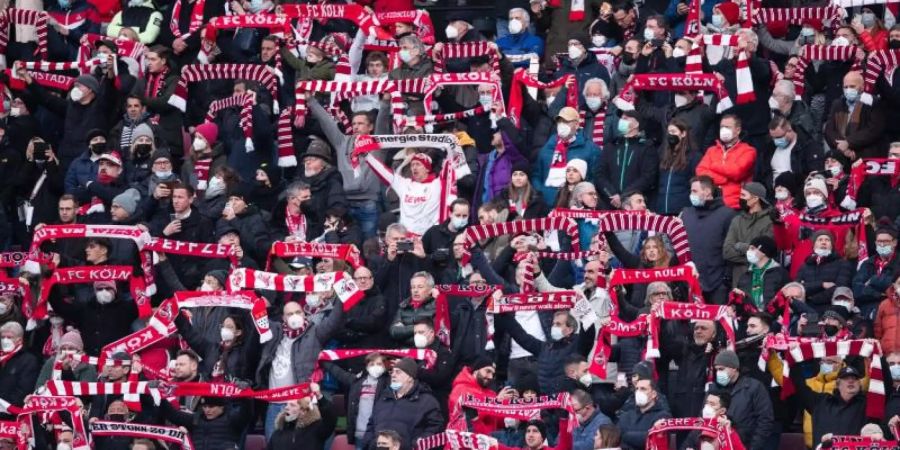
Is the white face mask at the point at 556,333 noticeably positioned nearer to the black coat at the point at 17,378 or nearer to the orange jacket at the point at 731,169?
the orange jacket at the point at 731,169

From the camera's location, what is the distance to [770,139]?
86.2 feet

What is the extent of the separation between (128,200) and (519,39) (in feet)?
16.2

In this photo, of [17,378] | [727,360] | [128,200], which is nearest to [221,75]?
[128,200]

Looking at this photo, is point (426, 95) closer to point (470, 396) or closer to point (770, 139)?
point (770, 139)

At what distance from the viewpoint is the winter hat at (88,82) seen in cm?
2794

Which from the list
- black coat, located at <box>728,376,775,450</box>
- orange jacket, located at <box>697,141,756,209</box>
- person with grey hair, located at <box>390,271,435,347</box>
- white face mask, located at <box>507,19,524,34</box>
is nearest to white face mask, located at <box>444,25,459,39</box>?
white face mask, located at <box>507,19,524,34</box>

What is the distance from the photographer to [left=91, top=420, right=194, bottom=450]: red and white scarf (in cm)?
2283

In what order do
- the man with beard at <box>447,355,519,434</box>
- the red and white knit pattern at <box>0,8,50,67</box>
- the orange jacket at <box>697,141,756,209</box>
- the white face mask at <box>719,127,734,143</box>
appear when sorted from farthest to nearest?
the red and white knit pattern at <box>0,8,50,67</box>, the white face mask at <box>719,127,734,143</box>, the orange jacket at <box>697,141,756,209</box>, the man with beard at <box>447,355,519,434</box>

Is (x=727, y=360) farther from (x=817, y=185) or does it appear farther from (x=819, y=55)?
(x=819, y=55)

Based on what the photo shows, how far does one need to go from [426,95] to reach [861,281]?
17.1 ft

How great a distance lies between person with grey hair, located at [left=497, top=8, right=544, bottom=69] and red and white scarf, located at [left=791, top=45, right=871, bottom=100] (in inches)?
118

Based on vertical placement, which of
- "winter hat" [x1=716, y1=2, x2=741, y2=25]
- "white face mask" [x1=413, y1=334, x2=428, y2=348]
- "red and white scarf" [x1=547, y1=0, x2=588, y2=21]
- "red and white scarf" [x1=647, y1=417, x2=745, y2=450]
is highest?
"red and white scarf" [x1=547, y1=0, x2=588, y2=21]

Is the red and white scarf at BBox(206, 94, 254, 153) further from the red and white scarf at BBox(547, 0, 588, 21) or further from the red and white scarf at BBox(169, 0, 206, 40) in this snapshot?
the red and white scarf at BBox(547, 0, 588, 21)

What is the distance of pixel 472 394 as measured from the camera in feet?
73.9
